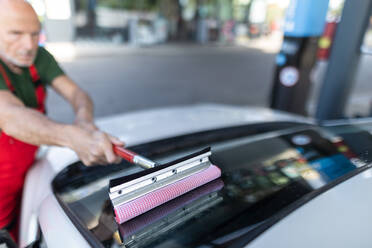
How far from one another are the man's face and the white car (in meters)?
0.57

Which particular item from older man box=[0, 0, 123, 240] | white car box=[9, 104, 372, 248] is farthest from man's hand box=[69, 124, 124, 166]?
white car box=[9, 104, 372, 248]

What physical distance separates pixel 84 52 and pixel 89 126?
10.1 metres

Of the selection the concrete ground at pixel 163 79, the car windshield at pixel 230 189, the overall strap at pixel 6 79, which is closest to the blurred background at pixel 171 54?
the concrete ground at pixel 163 79

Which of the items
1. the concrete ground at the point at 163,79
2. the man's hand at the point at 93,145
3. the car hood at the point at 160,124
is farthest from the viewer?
the concrete ground at the point at 163,79

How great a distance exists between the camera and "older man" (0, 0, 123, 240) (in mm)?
1248

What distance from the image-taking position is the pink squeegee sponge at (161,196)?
918 millimetres

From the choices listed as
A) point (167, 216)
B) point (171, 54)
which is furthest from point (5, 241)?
point (171, 54)

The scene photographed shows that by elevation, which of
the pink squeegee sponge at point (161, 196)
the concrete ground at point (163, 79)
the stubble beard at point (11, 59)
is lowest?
the concrete ground at point (163, 79)

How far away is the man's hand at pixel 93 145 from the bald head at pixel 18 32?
1.69 ft

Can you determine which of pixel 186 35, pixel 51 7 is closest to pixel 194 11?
pixel 186 35

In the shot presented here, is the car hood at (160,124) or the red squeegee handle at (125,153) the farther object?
the car hood at (160,124)

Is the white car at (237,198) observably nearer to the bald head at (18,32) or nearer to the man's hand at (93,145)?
the man's hand at (93,145)

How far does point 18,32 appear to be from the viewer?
1.40 metres

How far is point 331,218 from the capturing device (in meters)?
0.94
